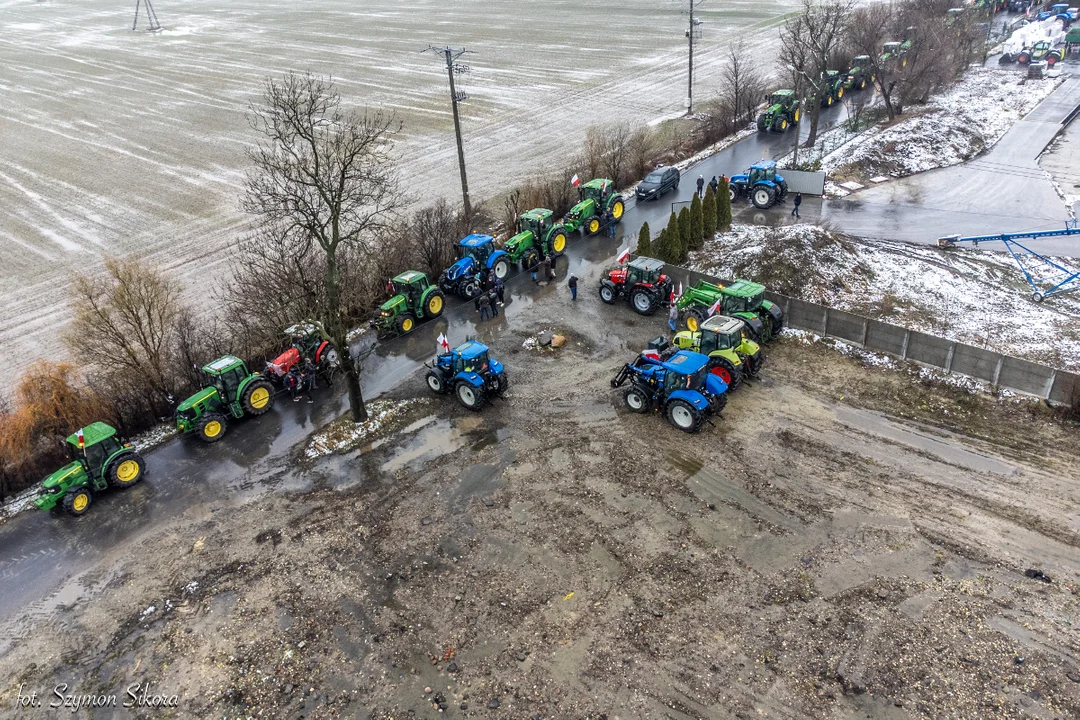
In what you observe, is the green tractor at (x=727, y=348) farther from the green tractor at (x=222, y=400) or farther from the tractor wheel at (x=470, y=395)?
the green tractor at (x=222, y=400)

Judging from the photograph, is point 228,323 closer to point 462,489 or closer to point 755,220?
point 462,489

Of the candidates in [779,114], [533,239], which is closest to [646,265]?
[533,239]

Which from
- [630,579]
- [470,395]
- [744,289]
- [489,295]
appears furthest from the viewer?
[489,295]

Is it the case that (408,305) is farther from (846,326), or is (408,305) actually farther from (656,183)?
(656,183)

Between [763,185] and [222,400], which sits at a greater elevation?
[763,185]

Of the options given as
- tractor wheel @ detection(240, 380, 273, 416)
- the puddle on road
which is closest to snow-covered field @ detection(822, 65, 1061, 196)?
the puddle on road

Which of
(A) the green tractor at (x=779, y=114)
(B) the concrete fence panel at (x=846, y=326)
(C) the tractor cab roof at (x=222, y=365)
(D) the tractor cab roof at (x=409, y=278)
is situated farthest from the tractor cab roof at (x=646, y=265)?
(A) the green tractor at (x=779, y=114)
